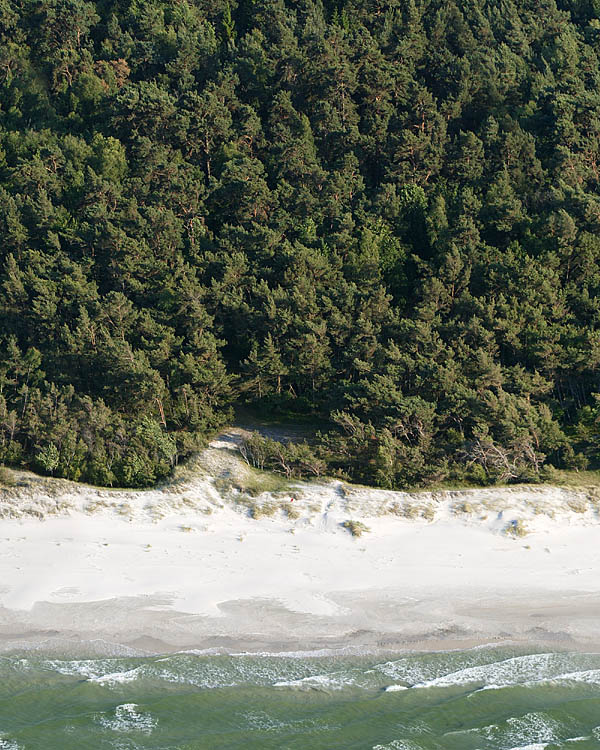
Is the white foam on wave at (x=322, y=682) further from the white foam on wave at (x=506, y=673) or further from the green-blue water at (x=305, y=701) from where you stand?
the white foam on wave at (x=506, y=673)

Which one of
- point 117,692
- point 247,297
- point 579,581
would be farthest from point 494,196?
point 117,692

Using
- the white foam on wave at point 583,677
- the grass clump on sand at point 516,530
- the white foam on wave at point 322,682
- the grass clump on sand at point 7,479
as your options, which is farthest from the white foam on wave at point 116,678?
the grass clump on sand at point 516,530

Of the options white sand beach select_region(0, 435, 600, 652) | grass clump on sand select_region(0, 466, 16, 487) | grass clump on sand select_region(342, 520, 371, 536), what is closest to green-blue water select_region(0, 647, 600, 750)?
white sand beach select_region(0, 435, 600, 652)

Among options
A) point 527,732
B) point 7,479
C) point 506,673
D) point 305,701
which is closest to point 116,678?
point 305,701

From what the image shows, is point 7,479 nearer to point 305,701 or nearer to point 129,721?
point 129,721

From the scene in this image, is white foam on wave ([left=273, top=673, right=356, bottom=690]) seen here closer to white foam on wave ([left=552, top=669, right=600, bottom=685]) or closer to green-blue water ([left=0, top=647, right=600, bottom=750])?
green-blue water ([left=0, top=647, right=600, bottom=750])

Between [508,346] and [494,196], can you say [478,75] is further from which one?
[508,346]

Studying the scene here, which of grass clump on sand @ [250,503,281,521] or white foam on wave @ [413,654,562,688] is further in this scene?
grass clump on sand @ [250,503,281,521]
